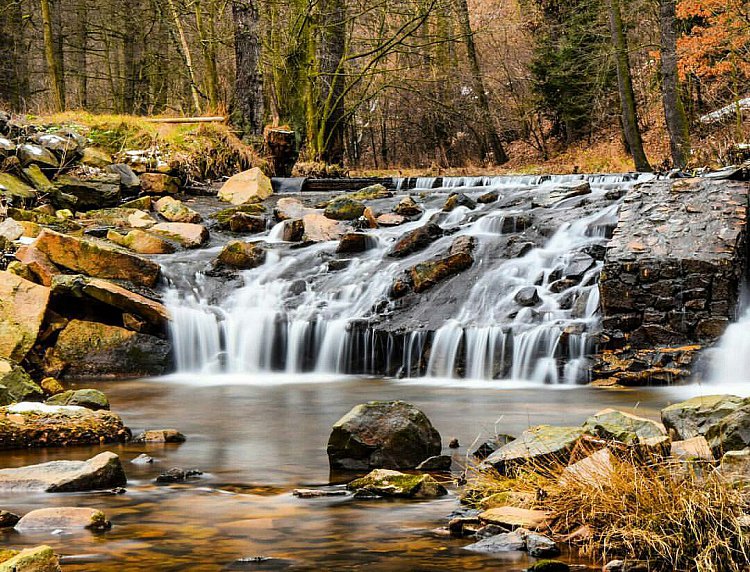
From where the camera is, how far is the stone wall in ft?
33.2

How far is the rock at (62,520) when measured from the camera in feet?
14.7

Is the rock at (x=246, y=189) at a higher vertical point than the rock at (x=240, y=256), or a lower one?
higher

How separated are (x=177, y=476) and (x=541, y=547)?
276 cm

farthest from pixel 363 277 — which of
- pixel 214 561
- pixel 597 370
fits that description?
pixel 214 561

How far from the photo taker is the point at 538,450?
5.07 meters

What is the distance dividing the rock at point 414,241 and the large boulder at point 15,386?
22.2 feet

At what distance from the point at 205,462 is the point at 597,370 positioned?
533 centimetres

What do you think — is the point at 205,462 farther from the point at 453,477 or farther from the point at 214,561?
the point at 214,561

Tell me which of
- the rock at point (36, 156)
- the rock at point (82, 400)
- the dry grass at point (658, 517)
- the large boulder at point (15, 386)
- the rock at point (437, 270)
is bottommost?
the dry grass at point (658, 517)

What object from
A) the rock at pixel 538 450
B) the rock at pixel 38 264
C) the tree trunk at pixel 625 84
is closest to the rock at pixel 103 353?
the rock at pixel 38 264

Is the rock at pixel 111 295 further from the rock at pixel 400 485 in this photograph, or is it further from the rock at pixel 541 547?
the rock at pixel 541 547

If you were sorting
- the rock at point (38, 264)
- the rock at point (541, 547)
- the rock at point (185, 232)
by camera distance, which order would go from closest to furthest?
the rock at point (541, 547)
the rock at point (38, 264)
the rock at point (185, 232)

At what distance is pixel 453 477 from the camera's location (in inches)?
223

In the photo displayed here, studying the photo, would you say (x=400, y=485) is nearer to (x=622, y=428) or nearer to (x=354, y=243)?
(x=622, y=428)
